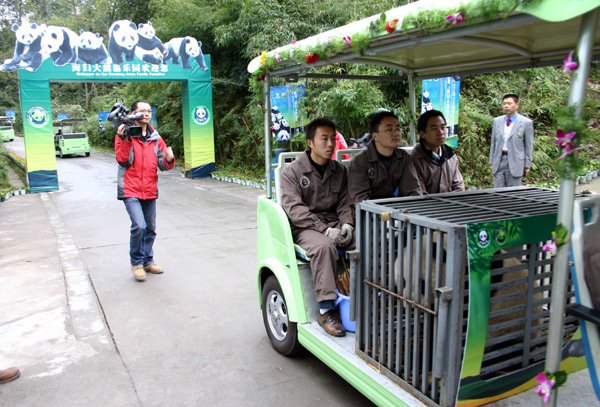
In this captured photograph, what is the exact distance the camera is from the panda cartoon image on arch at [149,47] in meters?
13.2

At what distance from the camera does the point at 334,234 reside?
3.30 meters

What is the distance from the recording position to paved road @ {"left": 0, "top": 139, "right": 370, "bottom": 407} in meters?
3.19

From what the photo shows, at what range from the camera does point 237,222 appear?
28.0 feet

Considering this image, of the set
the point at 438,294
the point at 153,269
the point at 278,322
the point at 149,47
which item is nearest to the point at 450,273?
the point at 438,294

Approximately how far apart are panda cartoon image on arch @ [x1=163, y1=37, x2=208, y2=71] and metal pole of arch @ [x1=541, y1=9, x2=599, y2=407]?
13.6 metres

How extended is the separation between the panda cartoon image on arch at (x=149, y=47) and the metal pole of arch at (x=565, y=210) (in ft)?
43.6

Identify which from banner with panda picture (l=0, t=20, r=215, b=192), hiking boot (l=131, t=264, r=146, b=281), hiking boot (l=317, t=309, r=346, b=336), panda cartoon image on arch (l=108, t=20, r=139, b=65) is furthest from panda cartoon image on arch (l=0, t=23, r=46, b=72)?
hiking boot (l=317, t=309, r=346, b=336)

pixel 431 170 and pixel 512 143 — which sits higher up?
pixel 512 143

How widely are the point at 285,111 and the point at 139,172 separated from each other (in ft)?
22.1

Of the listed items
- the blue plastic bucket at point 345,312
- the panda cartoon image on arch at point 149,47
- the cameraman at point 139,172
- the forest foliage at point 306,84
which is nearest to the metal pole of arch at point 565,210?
the forest foliage at point 306,84

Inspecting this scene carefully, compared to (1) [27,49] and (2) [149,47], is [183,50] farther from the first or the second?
(1) [27,49]

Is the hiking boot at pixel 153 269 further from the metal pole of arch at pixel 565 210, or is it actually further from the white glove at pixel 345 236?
the metal pole of arch at pixel 565 210

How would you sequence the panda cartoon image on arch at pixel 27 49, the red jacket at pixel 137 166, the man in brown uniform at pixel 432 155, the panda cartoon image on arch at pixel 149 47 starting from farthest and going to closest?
the panda cartoon image on arch at pixel 149 47 < the panda cartoon image on arch at pixel 27 49 < the red jacket at pixel 137 166 < the man in brown uniform at pixel 432 155

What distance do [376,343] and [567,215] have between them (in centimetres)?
127
